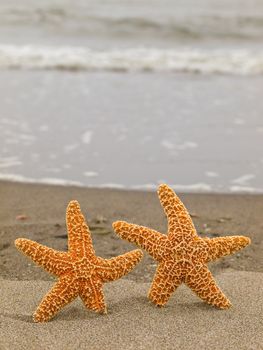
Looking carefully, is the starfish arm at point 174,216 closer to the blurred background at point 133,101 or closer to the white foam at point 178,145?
the blurred background at point 133,101

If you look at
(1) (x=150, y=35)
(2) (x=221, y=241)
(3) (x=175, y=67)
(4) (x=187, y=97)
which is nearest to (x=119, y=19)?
(1) (x=150, y=35)

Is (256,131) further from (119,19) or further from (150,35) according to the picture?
(119,19)

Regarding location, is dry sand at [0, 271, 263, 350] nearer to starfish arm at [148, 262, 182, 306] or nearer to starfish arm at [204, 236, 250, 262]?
starfish arm at [148, 262, 182, 306]

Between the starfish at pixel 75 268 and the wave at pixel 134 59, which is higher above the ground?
the starfish at pixel 75 268

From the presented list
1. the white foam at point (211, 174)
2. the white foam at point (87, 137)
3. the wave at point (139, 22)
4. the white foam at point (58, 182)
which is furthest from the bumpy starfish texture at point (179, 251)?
the wave at point (139, 22)

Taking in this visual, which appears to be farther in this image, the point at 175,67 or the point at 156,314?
the point at 175,67

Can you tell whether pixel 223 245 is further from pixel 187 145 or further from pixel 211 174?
pixel 187 145

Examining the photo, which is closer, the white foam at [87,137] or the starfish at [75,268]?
the starfish at [75,268]
